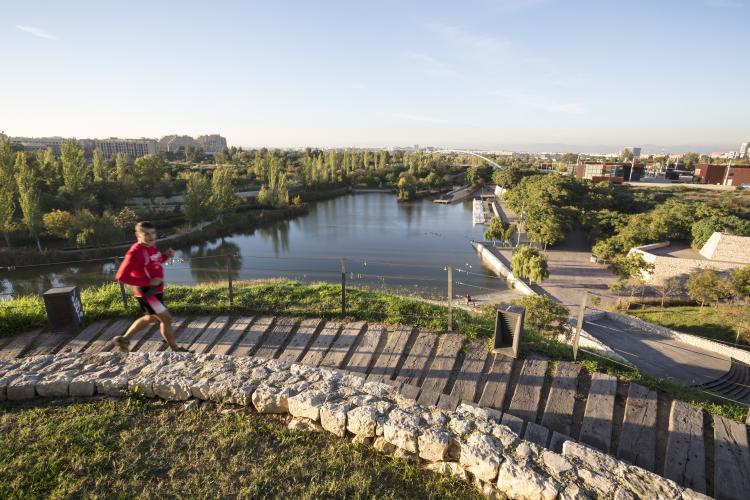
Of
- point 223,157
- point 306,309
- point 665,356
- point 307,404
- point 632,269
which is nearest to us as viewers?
point 307,404

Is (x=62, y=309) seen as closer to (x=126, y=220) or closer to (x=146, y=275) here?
(x=146, y=275)

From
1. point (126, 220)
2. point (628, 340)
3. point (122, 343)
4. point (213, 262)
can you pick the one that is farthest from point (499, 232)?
point (126, 220)

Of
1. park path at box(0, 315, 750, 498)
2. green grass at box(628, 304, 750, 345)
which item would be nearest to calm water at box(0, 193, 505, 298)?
park path at box(0, 315, 750, 498)

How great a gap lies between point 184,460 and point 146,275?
5.33 ft

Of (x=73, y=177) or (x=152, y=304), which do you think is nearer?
A: (x=152, y=304)

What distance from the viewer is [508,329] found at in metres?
3.92

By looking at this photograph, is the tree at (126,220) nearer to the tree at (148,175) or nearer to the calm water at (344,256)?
the calm water at (344,256)

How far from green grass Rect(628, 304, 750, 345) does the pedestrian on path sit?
575 inches

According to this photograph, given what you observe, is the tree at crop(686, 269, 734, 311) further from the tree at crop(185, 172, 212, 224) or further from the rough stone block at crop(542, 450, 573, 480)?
the tree at crop(185, 172, 212, 224)

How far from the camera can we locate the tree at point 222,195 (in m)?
26.9

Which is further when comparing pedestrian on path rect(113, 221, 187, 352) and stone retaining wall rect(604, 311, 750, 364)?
stone retaining wall rect(604, 311, 750, 364)

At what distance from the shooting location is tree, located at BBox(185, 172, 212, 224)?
25.5 metres

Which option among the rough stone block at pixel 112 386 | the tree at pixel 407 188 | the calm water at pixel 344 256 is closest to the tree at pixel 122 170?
the calm water at pixel 344 256

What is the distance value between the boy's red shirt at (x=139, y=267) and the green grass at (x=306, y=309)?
170 centimetres
